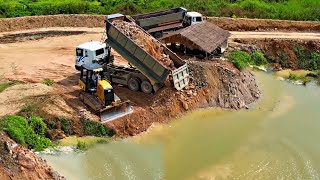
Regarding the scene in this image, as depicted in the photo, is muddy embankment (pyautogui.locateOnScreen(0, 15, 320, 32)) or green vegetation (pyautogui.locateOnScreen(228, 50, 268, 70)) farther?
muddy embankment (pyautogui.locateOnScreen(0, 15, 320, 32))

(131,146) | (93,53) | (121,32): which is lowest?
(131,146)

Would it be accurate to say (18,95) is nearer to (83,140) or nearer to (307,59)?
(83,140)

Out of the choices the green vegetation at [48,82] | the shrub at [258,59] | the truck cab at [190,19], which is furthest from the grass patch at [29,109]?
the shrub at [258,59]

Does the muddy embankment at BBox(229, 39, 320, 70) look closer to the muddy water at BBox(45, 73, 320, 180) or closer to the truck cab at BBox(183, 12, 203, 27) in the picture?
the truck cab at BBox(183, 12, 203, 27)

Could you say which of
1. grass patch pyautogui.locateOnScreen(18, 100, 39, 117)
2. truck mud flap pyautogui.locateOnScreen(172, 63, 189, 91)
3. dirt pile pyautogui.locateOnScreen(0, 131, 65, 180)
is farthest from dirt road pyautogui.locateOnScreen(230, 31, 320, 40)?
dirt pile pyautogui.locateOnScreen(0, 131, 65, 180)

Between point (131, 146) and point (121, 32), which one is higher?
point (121, 32)

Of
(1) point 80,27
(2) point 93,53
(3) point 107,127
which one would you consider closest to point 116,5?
(1) point 80,27

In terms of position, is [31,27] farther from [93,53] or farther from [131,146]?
[131,146]
